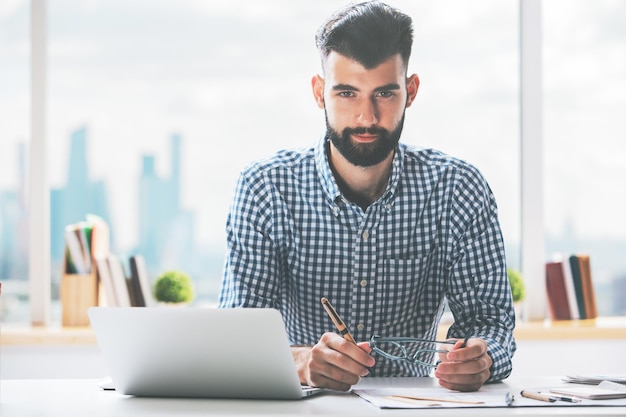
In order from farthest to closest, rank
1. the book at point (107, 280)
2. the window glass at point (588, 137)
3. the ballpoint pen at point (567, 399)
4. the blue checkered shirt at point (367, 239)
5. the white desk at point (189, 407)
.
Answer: the window glass at point (588, 137) → the book at point (107, 280) → the blue checkered shirt at point (367, 239) → the ballpoint pen at point (567, 399) → the white desk at point (189, 407)

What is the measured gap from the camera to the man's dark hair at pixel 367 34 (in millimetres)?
2127

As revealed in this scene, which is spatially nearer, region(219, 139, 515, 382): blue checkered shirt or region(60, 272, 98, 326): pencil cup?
region(219, 139, 515, 382): blue checkered shirt

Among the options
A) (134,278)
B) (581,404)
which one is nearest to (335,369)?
(581,404)

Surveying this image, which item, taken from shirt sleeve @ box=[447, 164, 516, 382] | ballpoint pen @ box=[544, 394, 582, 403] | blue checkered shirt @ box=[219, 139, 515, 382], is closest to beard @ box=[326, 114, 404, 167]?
blue checkered shirt @ box=[219, 139, 515, 382]

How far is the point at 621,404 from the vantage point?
58.6 inches

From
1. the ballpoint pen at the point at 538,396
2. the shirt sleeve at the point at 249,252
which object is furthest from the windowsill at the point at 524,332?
the ballpoint pen at the point at 538,396

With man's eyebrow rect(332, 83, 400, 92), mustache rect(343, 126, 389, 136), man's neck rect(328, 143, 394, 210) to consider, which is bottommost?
man's neck rect(328, 143, 394, 210)

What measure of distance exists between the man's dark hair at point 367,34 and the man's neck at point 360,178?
0.77 ft

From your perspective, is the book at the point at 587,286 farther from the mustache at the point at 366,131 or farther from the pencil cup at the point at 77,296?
the pencil cup at the point at 77,296

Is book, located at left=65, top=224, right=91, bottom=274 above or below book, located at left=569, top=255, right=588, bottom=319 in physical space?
above

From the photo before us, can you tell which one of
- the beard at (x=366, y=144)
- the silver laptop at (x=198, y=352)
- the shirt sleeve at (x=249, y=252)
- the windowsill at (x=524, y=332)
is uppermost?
the beard at (x=366, y=144)

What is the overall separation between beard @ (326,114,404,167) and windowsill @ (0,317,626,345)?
1.32m

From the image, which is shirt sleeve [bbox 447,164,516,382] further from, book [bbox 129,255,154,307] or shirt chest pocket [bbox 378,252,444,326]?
book [bbox 129,255,154,307]

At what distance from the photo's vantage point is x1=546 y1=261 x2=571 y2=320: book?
357cm
